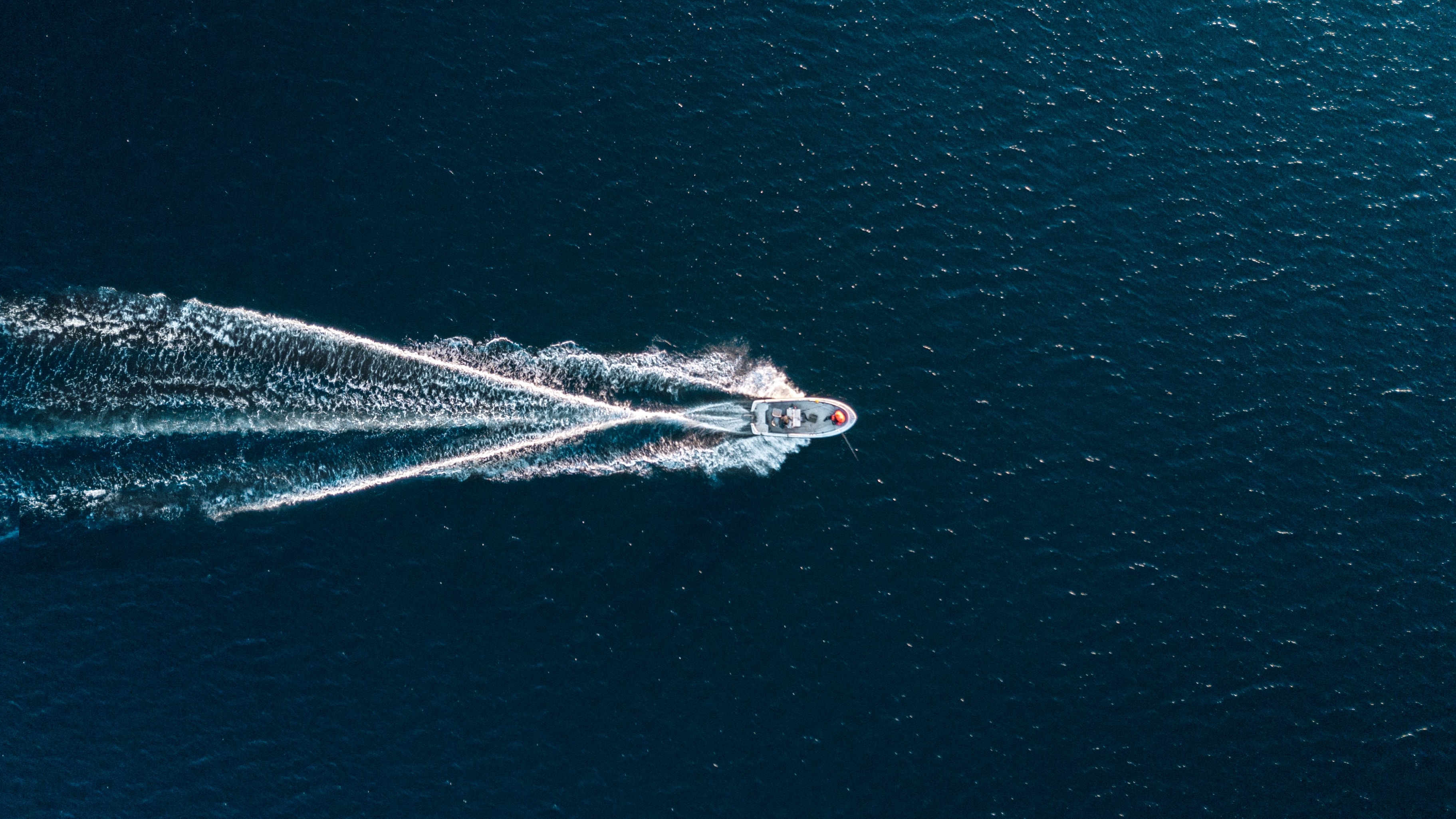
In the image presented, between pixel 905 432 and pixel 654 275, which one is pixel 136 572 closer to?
pixel 654 275

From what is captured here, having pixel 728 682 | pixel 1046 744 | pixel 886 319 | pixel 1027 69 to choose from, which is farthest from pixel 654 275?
pixel 1046 744

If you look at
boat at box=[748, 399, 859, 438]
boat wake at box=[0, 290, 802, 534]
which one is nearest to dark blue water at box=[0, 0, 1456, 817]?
boat wake at box=[0, 290, 802, 534]

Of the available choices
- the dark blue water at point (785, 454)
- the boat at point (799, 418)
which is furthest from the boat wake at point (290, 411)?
the boat at point (799, 418)

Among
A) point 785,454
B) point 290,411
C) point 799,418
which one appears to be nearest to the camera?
point 290,411

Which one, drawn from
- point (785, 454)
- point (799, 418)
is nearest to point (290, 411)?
point (785, 454)

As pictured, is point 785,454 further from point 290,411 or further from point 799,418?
point 290,411

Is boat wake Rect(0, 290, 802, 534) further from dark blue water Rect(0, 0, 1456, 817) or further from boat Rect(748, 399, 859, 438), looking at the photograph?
boat Rect(748, 399, 859, 438)
